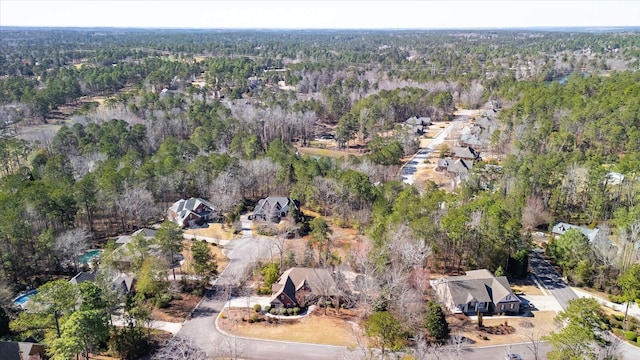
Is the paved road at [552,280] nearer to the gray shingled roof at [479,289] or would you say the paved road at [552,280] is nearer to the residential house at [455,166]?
the gray shingled roof at [479,289]

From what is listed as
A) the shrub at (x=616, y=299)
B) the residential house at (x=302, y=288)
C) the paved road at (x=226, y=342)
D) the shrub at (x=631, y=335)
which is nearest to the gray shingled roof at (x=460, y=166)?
the shrub at (x=616, y=299)

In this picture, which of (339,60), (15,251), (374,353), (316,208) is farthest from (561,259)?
(339,60)

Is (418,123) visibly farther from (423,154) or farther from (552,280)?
(552,280)

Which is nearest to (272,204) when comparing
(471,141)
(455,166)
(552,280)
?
(552,280)

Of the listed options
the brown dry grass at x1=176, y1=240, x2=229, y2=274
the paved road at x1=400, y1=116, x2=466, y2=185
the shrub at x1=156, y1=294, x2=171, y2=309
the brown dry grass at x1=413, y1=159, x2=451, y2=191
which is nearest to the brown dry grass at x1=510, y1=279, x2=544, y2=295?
the brown dry grass at x1=413, y1=159, x2=451, y2=191

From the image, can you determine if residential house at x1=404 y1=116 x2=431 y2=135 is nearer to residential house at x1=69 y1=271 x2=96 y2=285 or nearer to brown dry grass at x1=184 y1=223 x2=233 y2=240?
brown dry grass at x1=184 y1=223 x2=233 y2=240

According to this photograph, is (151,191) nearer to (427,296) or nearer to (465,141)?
(427,296)
